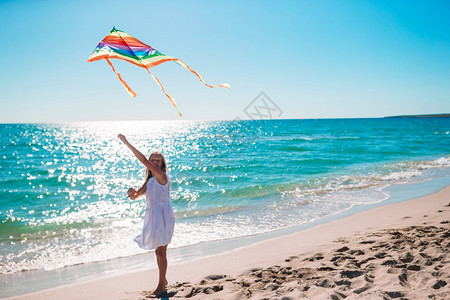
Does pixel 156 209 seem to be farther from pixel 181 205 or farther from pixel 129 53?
pixel 181 205

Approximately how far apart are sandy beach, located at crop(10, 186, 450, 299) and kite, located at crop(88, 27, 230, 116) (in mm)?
2586

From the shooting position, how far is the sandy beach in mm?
3528

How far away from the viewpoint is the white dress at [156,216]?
3992 mm

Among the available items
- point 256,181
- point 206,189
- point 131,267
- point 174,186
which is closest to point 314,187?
point 256,181

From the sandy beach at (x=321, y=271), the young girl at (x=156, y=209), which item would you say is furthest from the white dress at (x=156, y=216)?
the sandy beach at (x=321, y=271)

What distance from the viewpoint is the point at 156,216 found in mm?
4004

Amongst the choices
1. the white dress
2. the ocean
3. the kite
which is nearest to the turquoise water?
the ocean

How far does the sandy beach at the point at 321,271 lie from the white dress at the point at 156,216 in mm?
833

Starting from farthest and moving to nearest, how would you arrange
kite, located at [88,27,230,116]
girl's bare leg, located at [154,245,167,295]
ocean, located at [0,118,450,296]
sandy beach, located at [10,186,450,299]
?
ocean, located at [0,118,450,296], girl's bare leg, located at [154,245,167,295], kite, located at [88,27,230,116], sandy beach, located at [10,186,450,299]

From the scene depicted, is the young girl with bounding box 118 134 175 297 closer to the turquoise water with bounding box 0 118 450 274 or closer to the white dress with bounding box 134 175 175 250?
the white dress with bounding box 134 175 175 250

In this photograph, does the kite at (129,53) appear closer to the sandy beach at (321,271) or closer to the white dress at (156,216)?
the white dress at (156,216)

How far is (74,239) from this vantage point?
7844mm

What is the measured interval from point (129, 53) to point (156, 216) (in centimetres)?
226

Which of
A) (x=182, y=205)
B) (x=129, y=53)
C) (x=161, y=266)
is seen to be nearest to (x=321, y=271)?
(x=161, y=266)
